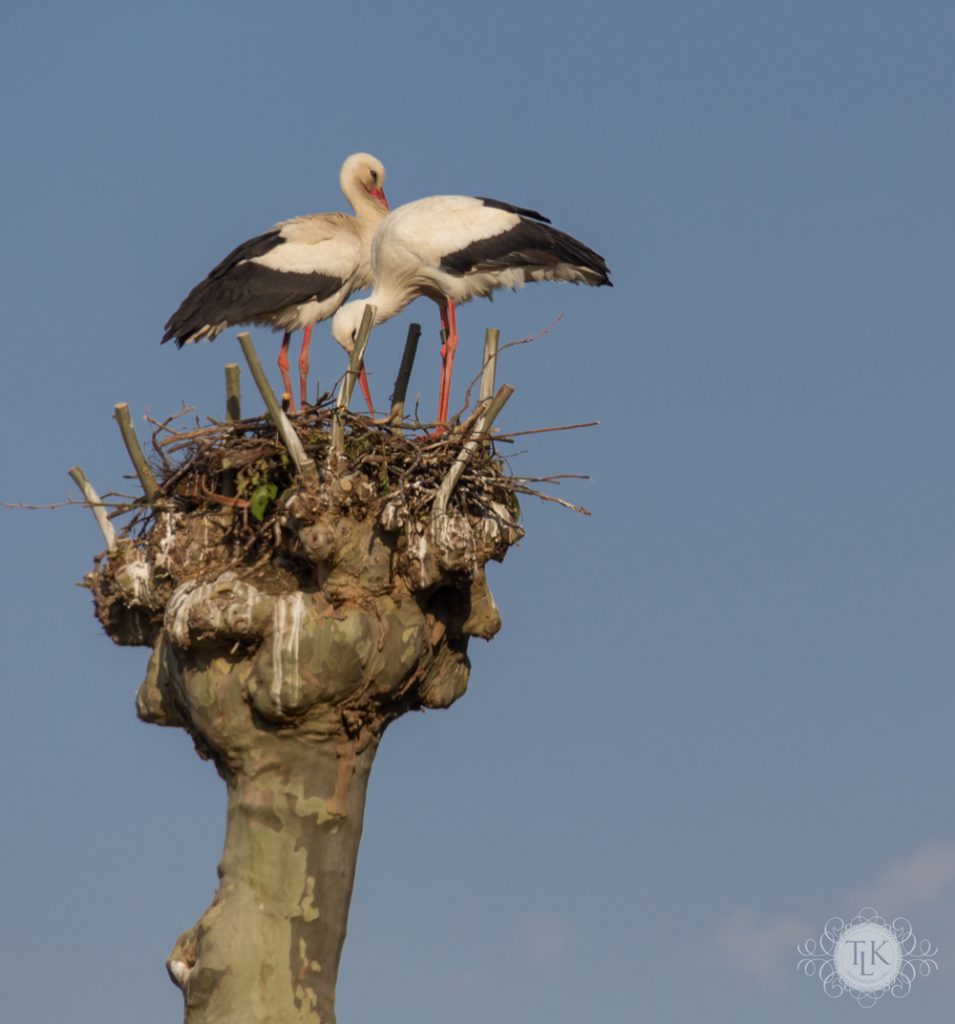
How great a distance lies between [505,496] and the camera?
12828mm

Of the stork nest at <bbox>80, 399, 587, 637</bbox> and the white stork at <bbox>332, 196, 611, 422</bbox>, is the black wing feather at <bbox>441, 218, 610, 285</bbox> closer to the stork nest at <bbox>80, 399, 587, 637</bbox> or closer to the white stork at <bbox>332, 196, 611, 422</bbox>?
the white stork at <bbox>332, 196, 611, 422</bbox>

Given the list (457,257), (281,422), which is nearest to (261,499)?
(281,422)

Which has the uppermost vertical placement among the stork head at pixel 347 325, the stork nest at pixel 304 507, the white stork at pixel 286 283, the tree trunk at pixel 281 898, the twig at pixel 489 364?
the white stork at pixel 286 283

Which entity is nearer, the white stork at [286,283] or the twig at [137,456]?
the twig at [137,456]

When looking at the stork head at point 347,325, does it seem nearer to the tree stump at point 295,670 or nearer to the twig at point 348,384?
the twig at point 348,384

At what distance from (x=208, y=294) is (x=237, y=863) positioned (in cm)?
557

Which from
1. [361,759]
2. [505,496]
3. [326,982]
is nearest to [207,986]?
[326,982]

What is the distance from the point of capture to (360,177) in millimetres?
18016

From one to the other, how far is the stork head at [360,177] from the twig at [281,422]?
585cm

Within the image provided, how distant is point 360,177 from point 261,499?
6.21 metres

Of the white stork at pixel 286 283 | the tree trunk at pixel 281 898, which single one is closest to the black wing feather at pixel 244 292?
the white stork at pixel 286 283

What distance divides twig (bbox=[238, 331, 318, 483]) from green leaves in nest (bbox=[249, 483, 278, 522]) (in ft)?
1.01

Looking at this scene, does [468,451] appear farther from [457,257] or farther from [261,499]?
[457,257]

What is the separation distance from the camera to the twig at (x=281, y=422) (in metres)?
12.1
